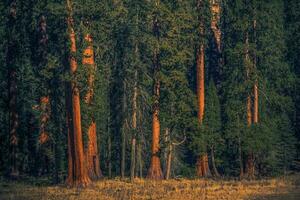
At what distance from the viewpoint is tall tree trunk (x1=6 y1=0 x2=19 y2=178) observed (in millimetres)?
36031

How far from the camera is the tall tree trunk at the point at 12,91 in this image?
3603 centimetres

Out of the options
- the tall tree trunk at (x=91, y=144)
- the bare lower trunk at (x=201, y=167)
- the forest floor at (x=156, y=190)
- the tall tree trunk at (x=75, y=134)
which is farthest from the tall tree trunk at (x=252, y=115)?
the tall tree trunk at (x=75, y=134)

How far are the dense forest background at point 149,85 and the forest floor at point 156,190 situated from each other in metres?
2.47

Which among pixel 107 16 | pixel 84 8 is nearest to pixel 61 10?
pixel 84 8

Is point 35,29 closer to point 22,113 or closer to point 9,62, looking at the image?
point 9,62

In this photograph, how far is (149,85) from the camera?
36.2 m

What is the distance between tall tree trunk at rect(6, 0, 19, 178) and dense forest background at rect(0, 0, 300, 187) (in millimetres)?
60

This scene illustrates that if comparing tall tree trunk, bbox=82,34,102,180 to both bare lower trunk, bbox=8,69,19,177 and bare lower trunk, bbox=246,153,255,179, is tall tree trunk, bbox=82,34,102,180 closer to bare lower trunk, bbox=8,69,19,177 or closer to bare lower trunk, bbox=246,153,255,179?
bare lower trunk, bbox=8,69,19,177

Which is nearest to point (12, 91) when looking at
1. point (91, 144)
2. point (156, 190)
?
point (91, 144)

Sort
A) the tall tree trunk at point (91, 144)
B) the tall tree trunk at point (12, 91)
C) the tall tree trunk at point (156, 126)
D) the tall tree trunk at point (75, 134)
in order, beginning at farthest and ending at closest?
→ 1. the tall tree trunk at point (12, 91)
2. the tall tree trunk at point (156, 126)
3. the tall tree trunk at point (91, 144)
4. the tall tree trunk at point (75, 134)

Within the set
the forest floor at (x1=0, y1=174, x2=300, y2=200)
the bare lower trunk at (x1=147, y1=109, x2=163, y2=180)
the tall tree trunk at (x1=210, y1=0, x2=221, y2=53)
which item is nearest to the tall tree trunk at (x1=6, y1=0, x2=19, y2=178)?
the forest floor at (x1=0, y1=174, x2=300, y2=200)

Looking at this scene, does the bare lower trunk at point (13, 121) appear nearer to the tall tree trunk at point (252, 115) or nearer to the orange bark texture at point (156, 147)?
the orange bark texture at point (156, 147)

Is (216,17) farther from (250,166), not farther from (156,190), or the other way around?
(156,190)

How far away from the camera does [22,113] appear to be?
42.3 m
